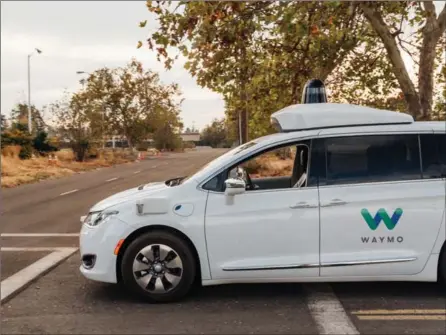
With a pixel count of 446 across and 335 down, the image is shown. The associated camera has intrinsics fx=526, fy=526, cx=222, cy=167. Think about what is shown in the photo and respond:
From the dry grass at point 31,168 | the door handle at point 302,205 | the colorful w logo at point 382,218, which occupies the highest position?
the door handle at point 302,205

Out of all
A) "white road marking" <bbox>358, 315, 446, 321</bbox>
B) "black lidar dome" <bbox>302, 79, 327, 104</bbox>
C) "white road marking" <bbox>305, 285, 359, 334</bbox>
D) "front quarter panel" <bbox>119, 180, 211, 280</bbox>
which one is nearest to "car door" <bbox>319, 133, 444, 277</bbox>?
"white road marking" <bbox>305, 285, 359, 334</bbox>

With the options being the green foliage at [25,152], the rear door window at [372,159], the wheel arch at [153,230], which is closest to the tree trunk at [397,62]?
the rear door window at [372,159]

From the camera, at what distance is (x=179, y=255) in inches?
195

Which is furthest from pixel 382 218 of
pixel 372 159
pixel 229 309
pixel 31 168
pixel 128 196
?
pixel 31 168

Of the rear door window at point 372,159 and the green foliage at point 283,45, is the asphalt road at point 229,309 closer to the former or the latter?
the rear door window at point 372,159

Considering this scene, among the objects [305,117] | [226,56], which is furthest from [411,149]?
[226,56]

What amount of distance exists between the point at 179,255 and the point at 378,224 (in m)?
1.89

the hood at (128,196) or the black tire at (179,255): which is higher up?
the hood at (128,196)

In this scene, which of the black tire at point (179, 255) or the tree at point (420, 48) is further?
the tree at point (420, 48)

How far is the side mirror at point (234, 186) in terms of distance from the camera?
4883mm

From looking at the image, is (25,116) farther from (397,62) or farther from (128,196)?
(128,196)

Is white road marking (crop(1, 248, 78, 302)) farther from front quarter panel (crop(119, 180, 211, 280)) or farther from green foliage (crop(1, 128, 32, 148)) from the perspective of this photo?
green foliage (crop(1, 128, 32, 148))

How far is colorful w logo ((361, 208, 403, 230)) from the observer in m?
4.90

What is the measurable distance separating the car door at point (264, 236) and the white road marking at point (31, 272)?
2187mm
